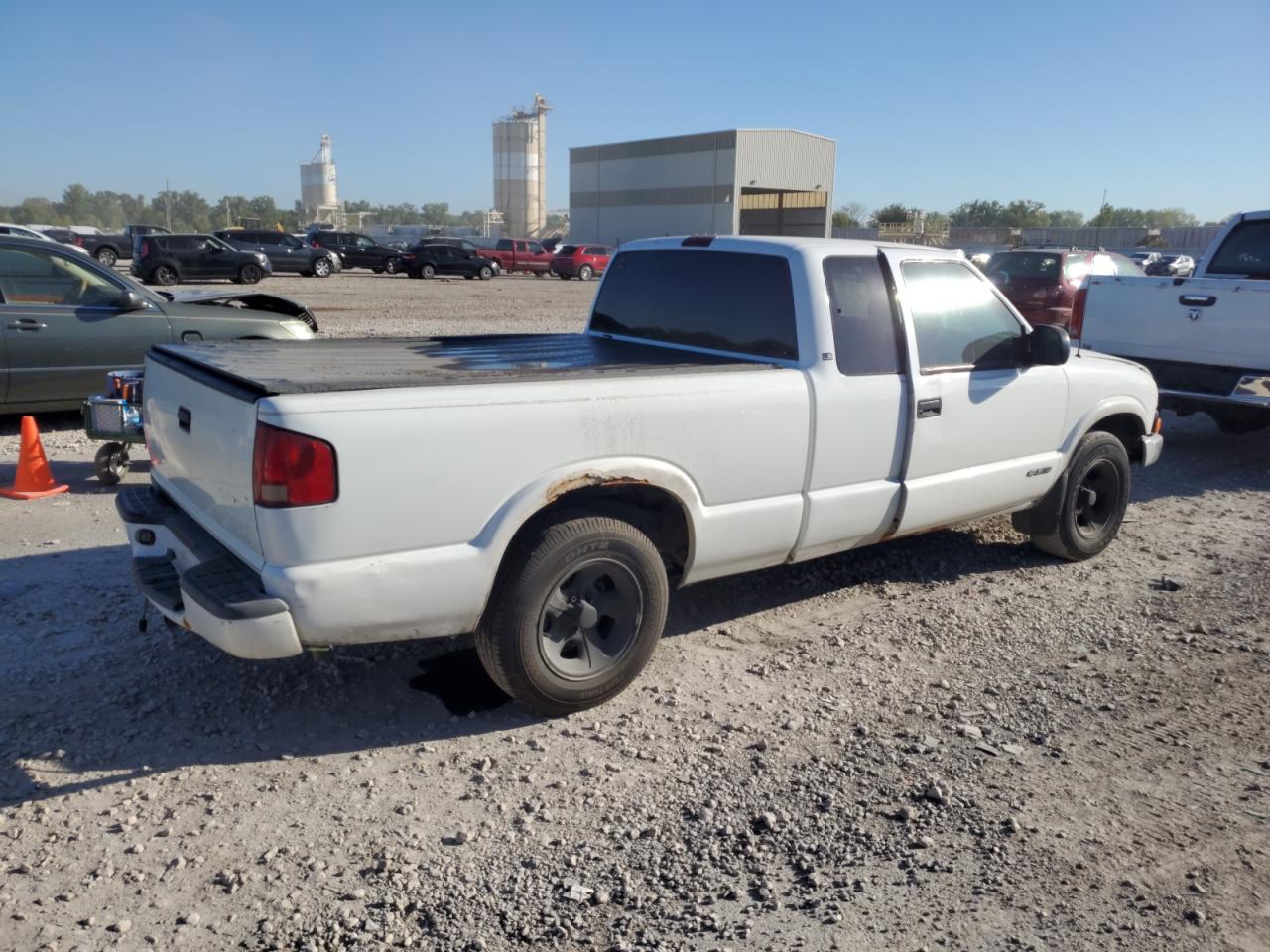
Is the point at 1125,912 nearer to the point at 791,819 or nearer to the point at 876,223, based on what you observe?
the point at 791,819

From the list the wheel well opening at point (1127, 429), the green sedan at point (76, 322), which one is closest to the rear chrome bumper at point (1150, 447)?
the wheel well opening at point (1127, 429)

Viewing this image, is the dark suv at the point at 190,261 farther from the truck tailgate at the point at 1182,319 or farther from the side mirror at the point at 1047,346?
the side mirror at the point at 1047,346

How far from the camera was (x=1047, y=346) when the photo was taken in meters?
5.24

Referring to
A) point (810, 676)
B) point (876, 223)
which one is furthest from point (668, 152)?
point (810, 676)

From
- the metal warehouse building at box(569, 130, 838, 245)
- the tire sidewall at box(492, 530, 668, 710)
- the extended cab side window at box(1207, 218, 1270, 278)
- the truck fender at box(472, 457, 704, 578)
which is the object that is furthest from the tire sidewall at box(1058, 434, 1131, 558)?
the metal warehouse building at box(569, 130, 838, 245)

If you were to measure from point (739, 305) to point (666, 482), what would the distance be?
1.29m

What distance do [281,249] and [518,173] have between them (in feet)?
242

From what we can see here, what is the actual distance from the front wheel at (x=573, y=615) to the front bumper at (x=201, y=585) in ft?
2.57

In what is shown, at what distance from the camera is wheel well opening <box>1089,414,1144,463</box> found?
20.6 ft

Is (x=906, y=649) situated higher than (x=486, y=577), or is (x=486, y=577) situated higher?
(x=486, y=577)

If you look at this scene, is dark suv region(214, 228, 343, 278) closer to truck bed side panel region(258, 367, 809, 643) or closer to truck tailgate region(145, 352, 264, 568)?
truck tailgate region(145, 352, 264, 568)

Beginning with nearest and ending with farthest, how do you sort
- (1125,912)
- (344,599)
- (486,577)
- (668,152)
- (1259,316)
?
(1125,912) → (344,599) → (486,577) → (1259,316) → (668,152)

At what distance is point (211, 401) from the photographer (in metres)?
3.62

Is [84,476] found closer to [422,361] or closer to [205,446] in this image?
[422,361]
